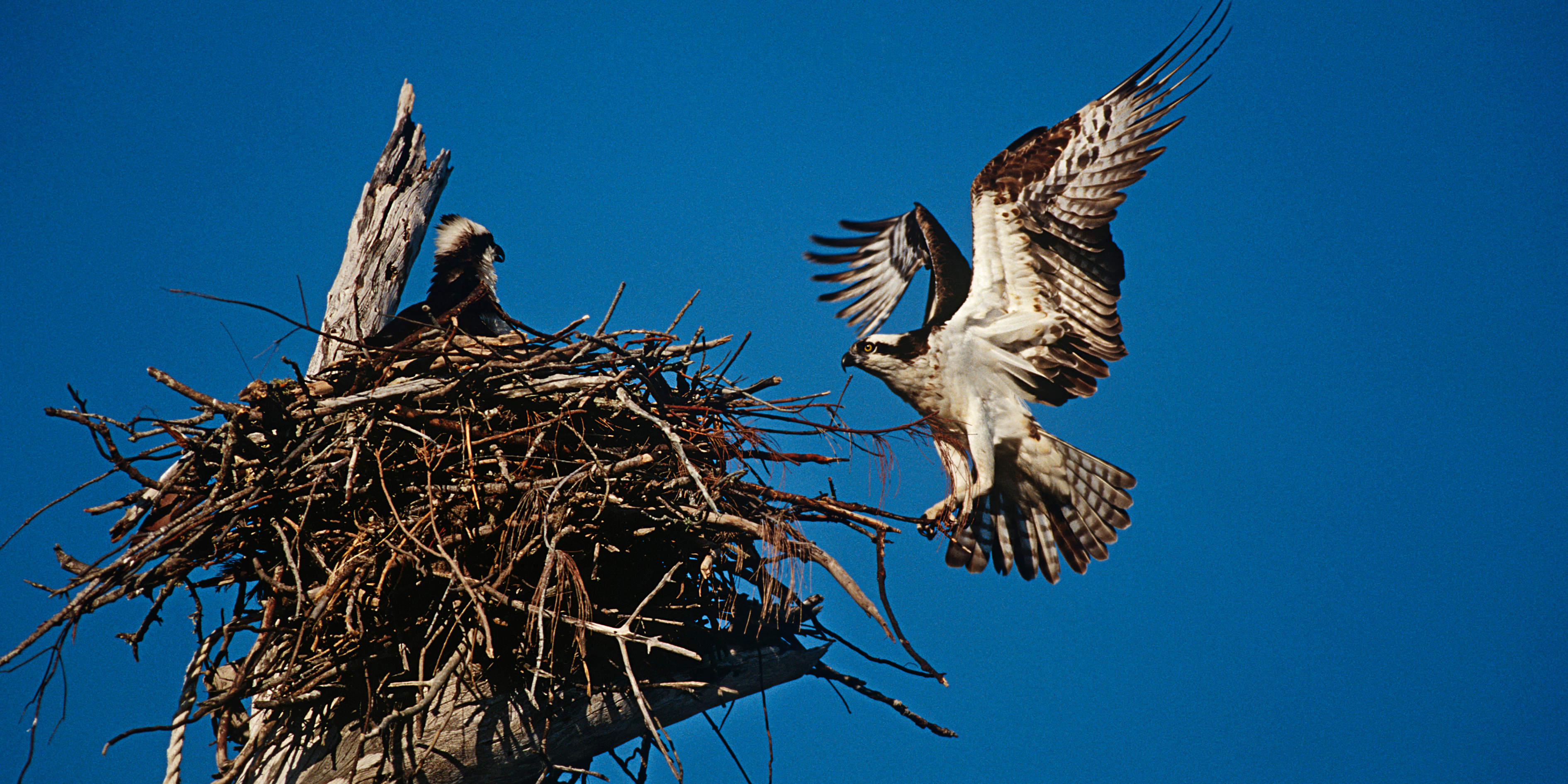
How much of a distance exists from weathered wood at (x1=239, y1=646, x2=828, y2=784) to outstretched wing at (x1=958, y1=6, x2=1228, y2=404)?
7.98ft

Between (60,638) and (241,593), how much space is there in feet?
1.88

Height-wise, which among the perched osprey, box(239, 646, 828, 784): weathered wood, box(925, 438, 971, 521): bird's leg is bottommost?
box(239, 646, 828, 784): weathered wood

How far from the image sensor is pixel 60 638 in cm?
267

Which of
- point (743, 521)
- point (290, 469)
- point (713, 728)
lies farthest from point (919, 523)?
point (290, 469)

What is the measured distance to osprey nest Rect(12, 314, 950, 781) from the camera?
9.23ft

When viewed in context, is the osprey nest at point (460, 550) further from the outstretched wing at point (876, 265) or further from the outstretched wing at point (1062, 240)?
the outstretched wing at point (876, 265)

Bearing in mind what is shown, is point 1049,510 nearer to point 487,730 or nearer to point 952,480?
point 952,480

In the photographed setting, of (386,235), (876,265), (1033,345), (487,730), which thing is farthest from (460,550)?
(876,265)

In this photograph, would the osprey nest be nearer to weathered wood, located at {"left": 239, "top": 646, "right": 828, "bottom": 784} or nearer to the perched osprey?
weathered wood, located at {"left": 239, "top": 646, "right": 828, "bottom": 784}

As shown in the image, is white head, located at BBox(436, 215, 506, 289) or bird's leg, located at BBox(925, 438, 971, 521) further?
white head, located at BBox(436, 215, 506, 289)

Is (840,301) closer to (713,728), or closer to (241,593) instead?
(713,728)

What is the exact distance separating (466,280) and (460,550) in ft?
9.61

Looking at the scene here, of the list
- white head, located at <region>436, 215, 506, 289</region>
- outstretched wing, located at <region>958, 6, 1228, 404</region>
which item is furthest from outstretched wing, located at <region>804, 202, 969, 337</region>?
white head, located at <region>436, 215, 506, 289</region>

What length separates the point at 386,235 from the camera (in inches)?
183
